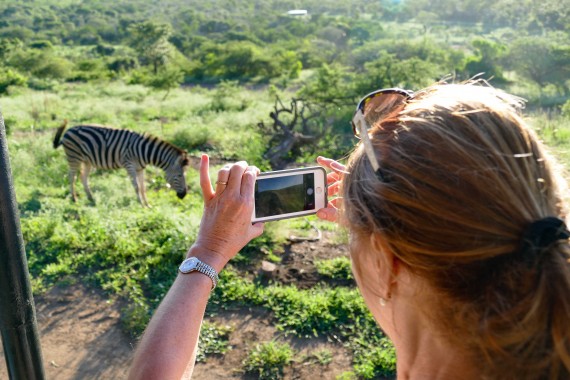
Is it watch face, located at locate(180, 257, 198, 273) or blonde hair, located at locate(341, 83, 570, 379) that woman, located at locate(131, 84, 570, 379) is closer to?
blonde hair, located at locate(341, 83, 570, 379)

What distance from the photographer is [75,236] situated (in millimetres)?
5602

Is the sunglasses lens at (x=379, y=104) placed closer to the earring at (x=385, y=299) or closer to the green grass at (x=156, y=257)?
the green grass at (x=156, y=257)

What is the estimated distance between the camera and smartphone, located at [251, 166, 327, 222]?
1.59 meters

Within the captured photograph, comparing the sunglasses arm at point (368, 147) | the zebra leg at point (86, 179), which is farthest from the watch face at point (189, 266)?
the zebra leg at point (86, 179)

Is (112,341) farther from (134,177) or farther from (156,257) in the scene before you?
(134,177)

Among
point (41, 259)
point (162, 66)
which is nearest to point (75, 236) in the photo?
point (41, 259)

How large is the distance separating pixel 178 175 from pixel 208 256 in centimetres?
699

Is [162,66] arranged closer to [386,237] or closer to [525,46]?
[525,46]

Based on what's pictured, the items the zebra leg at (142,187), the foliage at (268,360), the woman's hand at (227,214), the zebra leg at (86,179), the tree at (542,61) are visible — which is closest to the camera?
the woman's hand at (227,214)

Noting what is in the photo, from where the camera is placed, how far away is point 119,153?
8555 millimetres

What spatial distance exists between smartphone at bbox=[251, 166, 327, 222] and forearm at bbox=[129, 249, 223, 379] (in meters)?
0.33

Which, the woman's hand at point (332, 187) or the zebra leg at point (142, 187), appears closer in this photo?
the woman's hand at point (332, 187)

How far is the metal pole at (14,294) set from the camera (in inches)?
72.8

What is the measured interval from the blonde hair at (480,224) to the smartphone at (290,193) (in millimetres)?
628
